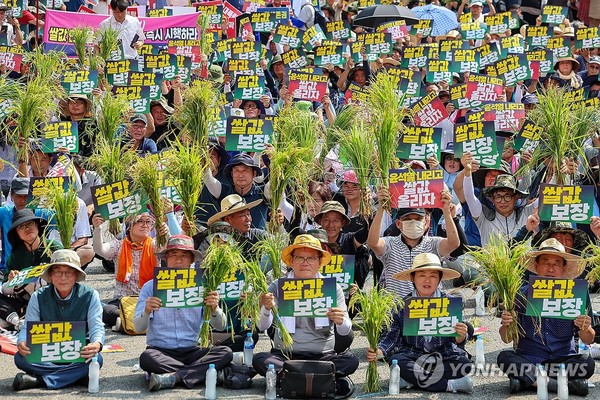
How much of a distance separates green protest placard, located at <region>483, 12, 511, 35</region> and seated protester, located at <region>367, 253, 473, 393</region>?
11461 mm

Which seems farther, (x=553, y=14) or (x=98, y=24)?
(x=553, y=14)

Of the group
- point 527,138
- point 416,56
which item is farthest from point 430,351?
point 416,56

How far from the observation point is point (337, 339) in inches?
417

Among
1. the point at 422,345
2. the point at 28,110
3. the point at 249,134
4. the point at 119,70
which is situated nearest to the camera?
the point at 422,345

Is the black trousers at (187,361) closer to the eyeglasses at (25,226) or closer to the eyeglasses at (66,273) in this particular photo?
the eyeglasses at (66,273)

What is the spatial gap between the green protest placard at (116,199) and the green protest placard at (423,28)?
33.8ft

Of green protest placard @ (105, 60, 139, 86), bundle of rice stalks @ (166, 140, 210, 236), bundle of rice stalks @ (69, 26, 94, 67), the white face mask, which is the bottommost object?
the white face mask

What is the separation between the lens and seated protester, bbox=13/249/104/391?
10.3 metres

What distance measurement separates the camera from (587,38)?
19875mm

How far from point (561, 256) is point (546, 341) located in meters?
0.68

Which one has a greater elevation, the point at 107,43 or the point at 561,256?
the point at 107,43

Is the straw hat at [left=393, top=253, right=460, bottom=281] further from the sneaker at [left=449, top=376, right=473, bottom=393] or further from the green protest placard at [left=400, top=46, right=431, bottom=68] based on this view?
the green protest placard at [left=400, top=46, right=431, bottom=68]

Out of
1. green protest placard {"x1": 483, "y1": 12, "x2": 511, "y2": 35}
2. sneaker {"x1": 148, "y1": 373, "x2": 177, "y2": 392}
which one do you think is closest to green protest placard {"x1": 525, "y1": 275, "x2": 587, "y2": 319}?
sneaker {"x1": 148, "y1": 373, "x2": 177, "y2": 392}

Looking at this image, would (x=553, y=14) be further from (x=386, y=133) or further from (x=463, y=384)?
(x=463, y=384)
